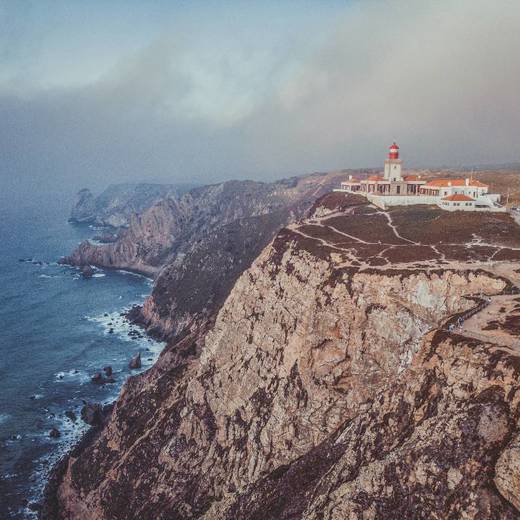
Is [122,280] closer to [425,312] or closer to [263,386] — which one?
[263,386]

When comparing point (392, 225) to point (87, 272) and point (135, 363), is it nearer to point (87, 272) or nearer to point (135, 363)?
point (135, 363)

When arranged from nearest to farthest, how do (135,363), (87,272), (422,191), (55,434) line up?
(55,434)
(422,191)
(135,363)
(87,272)

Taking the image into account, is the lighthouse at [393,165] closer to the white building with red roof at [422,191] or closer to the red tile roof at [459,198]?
the white building with red roof at [422,191]

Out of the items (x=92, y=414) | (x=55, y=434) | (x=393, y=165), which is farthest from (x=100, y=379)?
(x=393, y=165)

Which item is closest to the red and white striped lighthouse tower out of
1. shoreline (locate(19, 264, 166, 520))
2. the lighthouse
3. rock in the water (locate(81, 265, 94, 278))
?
the lighthouse

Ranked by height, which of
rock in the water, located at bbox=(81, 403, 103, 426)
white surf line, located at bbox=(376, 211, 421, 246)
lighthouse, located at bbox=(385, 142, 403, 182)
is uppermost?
lighthouse, located at bbox=(385, 142, 403, 182)

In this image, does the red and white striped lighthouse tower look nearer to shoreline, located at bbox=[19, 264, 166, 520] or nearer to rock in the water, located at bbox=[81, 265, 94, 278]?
shoreline, located at bbox=[19, 264, 166, 520]
